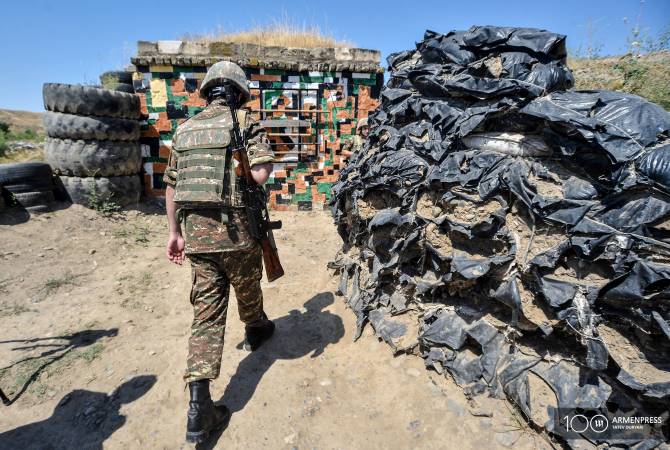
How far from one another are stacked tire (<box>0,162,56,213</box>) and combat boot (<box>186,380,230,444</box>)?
205 inches

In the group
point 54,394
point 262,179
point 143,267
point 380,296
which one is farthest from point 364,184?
point 143,267

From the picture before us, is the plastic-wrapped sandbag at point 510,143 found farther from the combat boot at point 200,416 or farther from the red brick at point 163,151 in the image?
the red brick at point 163,151

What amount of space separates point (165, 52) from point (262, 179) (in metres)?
5.43

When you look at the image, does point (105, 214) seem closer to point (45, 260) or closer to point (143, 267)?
point (45, 260)

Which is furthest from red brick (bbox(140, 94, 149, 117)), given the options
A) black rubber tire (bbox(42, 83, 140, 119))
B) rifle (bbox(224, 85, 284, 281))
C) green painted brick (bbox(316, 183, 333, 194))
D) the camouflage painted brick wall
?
rifle (bbox(224, 85, 284, 281))

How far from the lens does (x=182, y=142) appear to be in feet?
7.22

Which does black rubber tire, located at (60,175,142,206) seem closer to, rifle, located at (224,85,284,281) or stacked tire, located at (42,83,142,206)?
stacked tire, located at (42,83,142,206)

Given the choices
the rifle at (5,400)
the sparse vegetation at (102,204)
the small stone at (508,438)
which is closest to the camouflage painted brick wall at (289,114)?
the sparse vegetation at (102,204)

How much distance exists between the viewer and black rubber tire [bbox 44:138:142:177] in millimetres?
5672

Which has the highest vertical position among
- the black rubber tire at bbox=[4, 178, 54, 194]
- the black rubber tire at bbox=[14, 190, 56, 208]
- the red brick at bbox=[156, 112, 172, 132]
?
the red brick at bbox=[156, 112, 172, 132]

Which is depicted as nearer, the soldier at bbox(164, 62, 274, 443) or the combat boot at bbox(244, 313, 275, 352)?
the soldier at bbox(164, 62, 274, 443)

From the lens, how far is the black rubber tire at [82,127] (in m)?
5.61

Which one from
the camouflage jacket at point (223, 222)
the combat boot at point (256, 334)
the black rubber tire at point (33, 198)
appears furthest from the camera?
the black rubber tire at point (33, 198)

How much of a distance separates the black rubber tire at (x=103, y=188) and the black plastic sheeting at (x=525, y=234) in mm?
4957
